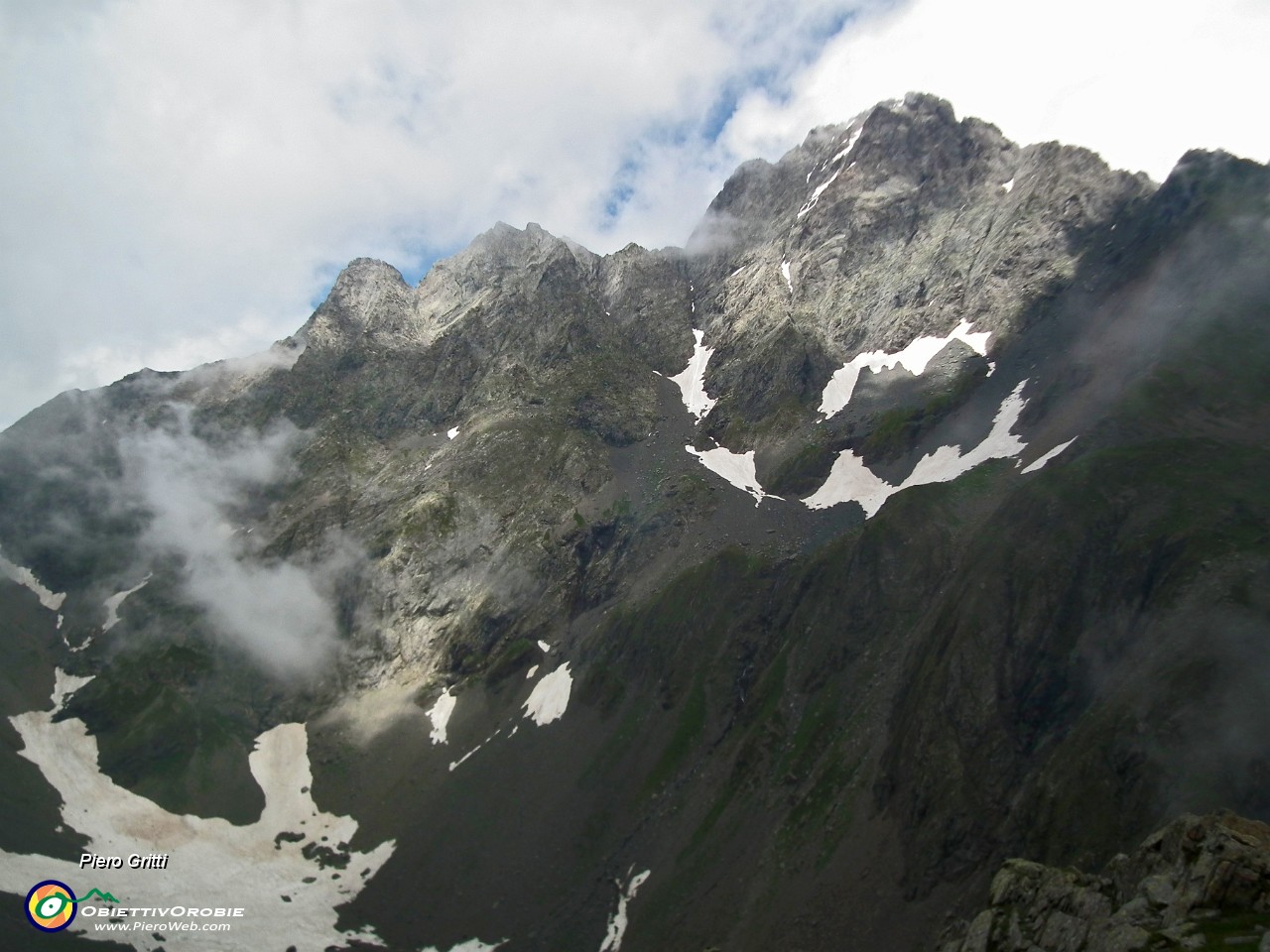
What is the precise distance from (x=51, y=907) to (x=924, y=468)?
442 ft

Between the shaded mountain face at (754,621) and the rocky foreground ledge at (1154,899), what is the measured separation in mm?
14415

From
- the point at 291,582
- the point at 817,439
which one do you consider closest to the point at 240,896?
the point at 291,582

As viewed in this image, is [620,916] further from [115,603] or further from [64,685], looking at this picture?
[115,603]

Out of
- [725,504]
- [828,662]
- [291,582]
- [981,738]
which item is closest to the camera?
[981,738]

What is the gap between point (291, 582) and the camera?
165 m

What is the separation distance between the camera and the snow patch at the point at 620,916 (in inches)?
3209

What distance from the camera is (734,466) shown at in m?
160

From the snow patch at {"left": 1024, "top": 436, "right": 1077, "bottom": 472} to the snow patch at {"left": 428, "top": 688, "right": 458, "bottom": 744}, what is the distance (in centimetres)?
9736

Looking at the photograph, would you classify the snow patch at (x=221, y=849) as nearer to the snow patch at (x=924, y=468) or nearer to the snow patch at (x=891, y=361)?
the snow patch at (x=924, y=468)

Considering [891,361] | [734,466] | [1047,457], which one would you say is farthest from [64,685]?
[891,361]

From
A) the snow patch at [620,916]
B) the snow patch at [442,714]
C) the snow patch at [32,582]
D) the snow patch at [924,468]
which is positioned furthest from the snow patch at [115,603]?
the snow patch at [924,468]

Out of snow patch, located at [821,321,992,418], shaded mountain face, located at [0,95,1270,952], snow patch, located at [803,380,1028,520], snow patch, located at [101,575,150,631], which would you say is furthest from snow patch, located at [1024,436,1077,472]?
snow patch, located at [101,575,150,631]

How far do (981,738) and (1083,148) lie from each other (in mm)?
152363

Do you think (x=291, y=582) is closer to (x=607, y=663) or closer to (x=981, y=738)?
(x=607, y=663)
